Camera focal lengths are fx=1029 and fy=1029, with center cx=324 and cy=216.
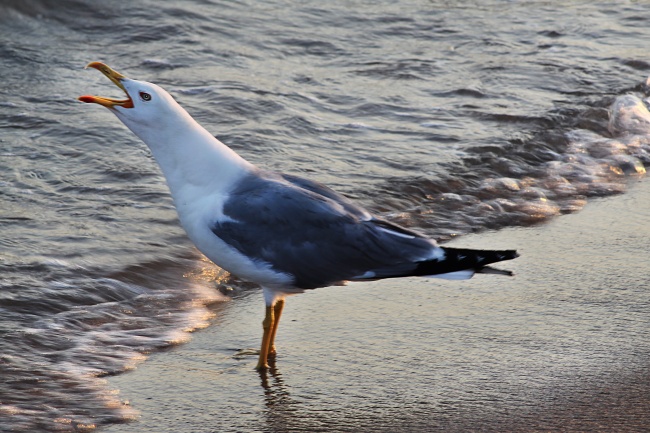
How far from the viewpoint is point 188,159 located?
4059mm

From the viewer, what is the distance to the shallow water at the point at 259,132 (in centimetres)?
451

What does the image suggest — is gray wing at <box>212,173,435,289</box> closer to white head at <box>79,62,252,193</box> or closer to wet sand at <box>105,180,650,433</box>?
white head at <box>79,62,252,193</box>

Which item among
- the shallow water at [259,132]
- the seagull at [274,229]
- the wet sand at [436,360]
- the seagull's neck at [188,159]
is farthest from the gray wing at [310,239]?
the shallow water at [259,132]

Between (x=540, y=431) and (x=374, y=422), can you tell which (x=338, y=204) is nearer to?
(x=374, y=422)

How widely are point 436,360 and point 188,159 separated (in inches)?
49.1

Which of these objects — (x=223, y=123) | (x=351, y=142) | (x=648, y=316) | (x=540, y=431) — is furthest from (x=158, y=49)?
(x=540, y=431)

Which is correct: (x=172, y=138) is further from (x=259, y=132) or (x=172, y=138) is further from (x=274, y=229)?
(x=259, y=132)

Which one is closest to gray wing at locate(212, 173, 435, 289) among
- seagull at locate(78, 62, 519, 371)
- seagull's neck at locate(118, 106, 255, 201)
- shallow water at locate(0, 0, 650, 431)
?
seagull at locate(78, 62, 519, 371)

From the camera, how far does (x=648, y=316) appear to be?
4262 mm

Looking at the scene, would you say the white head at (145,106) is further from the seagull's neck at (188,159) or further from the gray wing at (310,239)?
the gray wing at (310,239)

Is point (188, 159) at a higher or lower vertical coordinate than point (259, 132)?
higher

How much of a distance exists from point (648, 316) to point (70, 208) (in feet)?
10.4

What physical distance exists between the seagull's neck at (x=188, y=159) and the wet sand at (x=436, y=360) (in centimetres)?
68

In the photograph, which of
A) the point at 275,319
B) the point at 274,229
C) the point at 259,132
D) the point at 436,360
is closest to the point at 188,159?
the point at 274,229
